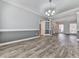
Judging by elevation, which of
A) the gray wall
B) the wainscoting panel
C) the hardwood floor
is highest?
the gray wall

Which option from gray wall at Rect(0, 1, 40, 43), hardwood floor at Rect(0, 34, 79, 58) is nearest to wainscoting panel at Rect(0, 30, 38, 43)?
gray wall at Rect(0, 1, 40, 43)

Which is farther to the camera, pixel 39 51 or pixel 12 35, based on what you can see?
pixel 12 35

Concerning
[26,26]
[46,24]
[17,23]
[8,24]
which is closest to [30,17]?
[26,26]

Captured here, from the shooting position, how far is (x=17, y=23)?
6.52 metres

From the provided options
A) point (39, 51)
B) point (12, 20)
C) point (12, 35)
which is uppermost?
point (12, 20)

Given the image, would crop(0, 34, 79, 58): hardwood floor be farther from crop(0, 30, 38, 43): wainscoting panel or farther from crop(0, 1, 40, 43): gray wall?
crop(0, 1, 40, 43): gray wall

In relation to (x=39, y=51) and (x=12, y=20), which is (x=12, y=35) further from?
(x=39, y=51)

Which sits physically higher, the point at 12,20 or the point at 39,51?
the point at 12,20

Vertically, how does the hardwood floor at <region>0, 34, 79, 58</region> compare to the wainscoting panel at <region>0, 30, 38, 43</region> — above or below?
below

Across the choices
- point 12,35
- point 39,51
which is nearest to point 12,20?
point 12,35

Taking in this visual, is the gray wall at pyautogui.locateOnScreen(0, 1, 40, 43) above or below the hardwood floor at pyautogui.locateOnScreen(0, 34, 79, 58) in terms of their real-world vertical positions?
above

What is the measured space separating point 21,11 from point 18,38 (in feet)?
6.26

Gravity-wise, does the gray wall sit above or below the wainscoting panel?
above

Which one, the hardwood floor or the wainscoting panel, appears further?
the wainscoting panel
